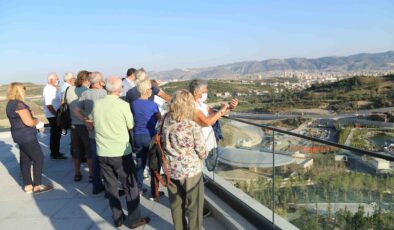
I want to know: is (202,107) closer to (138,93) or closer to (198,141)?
(198,141)

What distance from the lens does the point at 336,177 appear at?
9.46 feet

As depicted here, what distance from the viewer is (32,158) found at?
16.1 ft

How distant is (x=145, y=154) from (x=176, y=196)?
1.21m

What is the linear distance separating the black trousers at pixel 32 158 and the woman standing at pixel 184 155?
9.08 feet

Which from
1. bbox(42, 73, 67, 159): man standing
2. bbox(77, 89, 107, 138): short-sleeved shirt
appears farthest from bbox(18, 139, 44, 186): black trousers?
bbox(42, 73, 67, 159): man standing

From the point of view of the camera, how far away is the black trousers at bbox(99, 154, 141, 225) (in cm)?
364

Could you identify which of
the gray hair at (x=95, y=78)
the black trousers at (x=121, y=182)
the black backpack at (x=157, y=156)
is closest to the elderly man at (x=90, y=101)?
the gray hair at (x=95, y=78)

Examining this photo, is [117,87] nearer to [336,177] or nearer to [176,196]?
[176,196]

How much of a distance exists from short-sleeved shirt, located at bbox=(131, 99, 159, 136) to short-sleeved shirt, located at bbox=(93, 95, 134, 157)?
12.7 inches

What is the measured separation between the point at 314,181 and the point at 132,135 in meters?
2.22

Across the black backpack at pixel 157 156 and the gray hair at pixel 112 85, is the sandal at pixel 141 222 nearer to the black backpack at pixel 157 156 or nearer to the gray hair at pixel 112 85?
the black backpack at pixel 157 156

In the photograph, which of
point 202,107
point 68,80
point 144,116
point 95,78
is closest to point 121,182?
point 144,116

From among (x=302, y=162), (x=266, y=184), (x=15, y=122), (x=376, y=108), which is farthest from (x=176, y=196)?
(x=376, y=108)

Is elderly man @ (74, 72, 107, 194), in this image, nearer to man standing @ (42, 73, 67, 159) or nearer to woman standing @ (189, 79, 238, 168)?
woman standing @ (189, 79, 238, 168)
